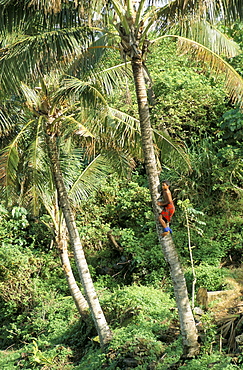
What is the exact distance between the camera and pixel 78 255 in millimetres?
→ 8984

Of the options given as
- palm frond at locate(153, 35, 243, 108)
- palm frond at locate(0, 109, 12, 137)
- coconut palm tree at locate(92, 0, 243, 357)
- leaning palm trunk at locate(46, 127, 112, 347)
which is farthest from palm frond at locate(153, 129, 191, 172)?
palm frond at locate(0, 109, 12, 137)

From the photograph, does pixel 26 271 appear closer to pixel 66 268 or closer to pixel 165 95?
pixel 66 268

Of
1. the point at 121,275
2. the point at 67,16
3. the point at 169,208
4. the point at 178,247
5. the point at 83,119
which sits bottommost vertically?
the point at 121,275

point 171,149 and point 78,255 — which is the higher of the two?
point 171,149

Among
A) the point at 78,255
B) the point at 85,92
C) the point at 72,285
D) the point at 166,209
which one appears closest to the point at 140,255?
the point at 72,285

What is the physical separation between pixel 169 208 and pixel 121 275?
6113 mm

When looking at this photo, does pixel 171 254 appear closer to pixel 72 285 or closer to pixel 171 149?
pixel 171 149

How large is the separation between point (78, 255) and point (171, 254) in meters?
2.68

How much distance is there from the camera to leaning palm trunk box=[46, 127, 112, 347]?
28.4 feet

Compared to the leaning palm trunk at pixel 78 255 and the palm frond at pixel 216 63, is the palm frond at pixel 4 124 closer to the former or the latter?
the leaning palm trunk at pixel 78 255

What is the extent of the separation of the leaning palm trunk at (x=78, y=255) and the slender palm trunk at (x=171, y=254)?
6.87 ft

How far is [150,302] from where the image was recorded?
9.52m

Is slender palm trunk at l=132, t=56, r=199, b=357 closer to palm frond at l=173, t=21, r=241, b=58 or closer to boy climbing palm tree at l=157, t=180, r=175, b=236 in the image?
boy climbing palm tree at l=157, t=180, r=175, b=236

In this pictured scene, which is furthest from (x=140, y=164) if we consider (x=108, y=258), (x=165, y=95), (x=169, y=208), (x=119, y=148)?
(x=169, y=208)
